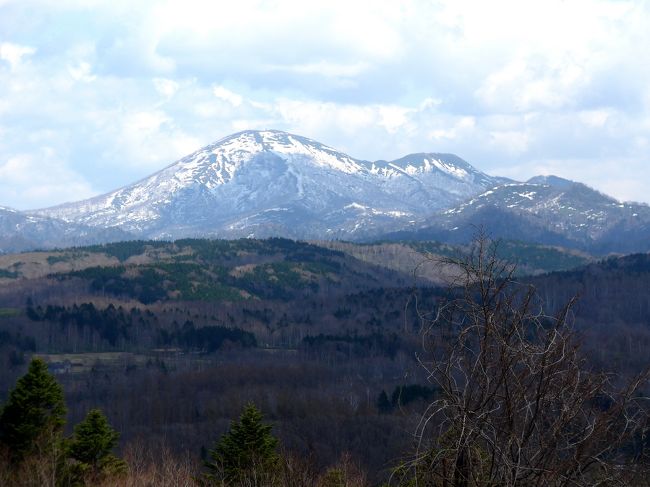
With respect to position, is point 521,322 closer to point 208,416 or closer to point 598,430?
point 598,430

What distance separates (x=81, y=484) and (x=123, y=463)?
25.2ft

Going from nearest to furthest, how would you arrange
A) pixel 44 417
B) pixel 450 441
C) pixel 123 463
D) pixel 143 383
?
1. pixel 450 441
2. pixel 44 417
3. pixel 123 463
4. pixel 143 383

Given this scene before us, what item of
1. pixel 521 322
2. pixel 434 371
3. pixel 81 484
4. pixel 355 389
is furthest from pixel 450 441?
pixel 355 389

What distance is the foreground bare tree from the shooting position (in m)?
12.5

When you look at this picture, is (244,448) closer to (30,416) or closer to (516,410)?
(30,416)

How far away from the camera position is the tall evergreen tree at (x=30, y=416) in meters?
38.6

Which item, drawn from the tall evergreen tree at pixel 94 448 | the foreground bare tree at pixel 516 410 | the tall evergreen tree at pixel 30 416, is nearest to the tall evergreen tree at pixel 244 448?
the tall evergreen tree at pixel 94 448

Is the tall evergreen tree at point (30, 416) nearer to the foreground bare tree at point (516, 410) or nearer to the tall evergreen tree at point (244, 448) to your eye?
the tall evergreen tree at point (244, 448)

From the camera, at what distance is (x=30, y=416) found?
128 ft

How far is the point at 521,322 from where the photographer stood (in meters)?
12.9

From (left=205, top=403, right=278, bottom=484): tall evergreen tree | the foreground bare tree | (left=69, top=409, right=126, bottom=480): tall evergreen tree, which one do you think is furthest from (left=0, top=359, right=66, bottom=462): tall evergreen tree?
the foreground bare tree

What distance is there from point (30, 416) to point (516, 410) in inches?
1218

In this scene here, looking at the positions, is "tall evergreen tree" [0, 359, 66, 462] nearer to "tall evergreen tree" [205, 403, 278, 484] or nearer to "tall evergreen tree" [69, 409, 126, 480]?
"tall evergreen tree" [69, 409, 126, 480]

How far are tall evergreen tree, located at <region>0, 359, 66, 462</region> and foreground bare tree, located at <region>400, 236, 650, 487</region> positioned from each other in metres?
28.3
